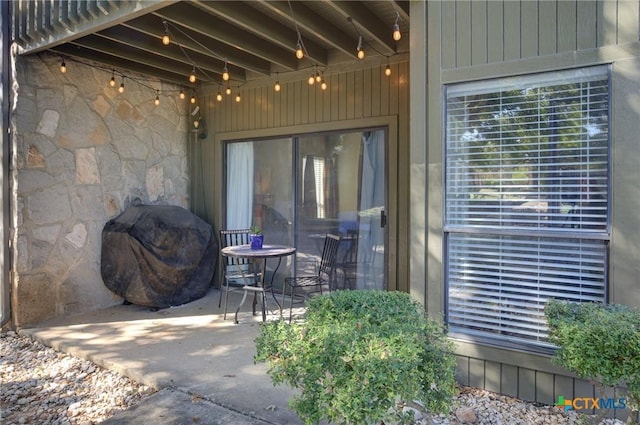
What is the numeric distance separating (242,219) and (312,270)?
1.16m

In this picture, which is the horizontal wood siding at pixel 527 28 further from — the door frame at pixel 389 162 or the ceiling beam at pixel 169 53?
the ceiling beam at pixel 169 53

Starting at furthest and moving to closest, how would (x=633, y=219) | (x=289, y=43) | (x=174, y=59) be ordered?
(x=174, y=59), (x=289, y=43), (x=633, y=219)

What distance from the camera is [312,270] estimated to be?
15.8ft

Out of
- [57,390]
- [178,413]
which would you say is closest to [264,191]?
[57,390]

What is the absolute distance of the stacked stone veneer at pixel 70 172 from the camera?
383cm

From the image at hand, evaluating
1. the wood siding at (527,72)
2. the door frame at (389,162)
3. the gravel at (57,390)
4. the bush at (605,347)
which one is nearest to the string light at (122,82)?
the door frame at (389,162)

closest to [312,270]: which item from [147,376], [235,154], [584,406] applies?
[235,154]

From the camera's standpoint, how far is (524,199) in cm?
251

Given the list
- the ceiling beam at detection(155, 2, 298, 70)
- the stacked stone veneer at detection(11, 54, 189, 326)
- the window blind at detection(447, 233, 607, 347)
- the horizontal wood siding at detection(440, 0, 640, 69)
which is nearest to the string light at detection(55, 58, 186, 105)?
the stacked stone veneer at detection(11, 54, 189, 326)

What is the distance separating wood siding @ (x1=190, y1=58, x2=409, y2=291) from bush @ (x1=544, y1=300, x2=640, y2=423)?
2302 mm

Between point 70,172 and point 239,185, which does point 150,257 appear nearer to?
point 70,172

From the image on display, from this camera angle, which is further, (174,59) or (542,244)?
(174,59)

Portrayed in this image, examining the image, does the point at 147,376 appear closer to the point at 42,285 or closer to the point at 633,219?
the point at 42,285

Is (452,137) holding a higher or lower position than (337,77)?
lower
